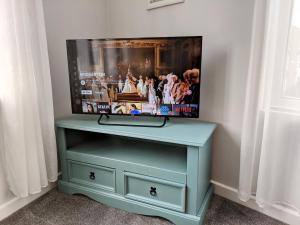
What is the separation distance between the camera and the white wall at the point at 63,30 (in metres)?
1.75

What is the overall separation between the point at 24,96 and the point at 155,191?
111cm

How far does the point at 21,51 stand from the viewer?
136 cm

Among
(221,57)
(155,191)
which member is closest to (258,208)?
(155,191)

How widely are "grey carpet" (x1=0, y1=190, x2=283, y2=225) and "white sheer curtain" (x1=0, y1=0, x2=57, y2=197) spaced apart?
19cm

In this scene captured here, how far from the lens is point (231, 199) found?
169 centimetres

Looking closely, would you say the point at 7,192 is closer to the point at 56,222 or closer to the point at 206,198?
the point at 56,222

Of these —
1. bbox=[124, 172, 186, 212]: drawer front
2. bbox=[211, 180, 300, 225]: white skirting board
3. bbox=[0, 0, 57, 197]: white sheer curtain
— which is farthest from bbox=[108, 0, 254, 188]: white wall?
bbox=[0, 0, 57, 197]: white sheer curtain

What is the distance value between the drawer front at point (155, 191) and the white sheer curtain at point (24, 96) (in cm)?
66

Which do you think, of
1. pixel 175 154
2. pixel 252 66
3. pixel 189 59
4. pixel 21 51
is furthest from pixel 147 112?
pixel 21 51

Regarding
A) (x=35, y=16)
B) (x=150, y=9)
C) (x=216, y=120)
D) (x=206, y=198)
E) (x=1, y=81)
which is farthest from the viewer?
(x=150, y=9)

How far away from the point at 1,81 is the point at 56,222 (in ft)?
3.34

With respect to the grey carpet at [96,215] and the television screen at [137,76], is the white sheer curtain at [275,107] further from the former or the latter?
the television screen at [137,76]

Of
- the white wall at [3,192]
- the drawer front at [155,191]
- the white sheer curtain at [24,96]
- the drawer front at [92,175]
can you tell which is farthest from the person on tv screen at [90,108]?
the white wall at [3,192]

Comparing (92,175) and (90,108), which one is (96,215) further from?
(90,108)
